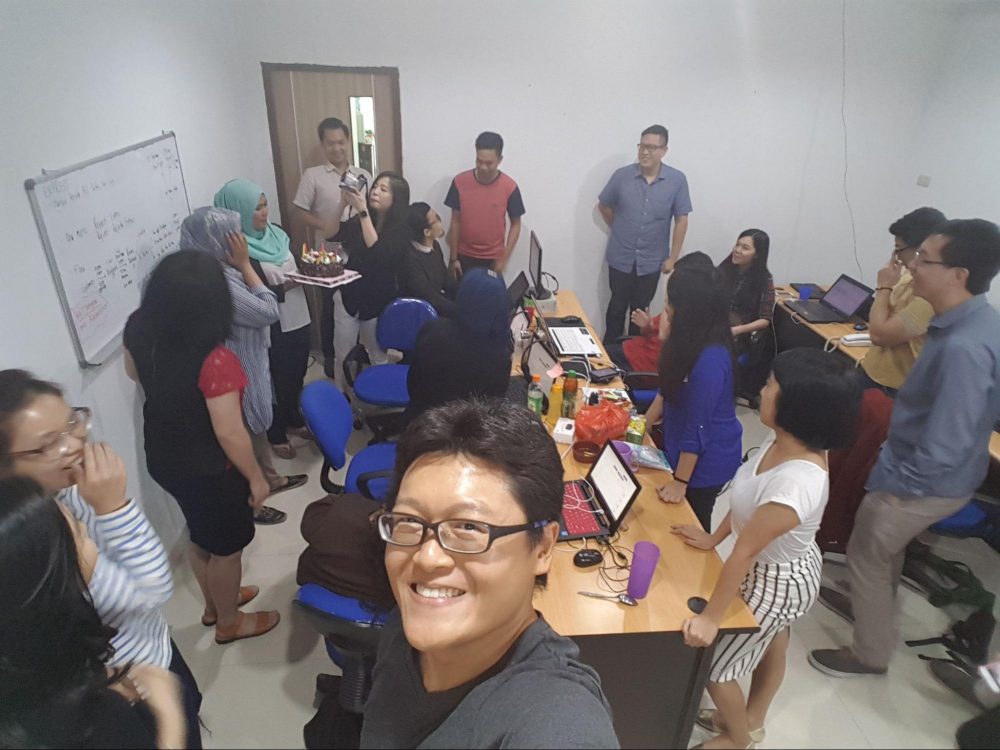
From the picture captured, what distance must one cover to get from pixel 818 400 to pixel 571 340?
1.89 meters

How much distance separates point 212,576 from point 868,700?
102 inches

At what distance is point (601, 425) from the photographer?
2.27m

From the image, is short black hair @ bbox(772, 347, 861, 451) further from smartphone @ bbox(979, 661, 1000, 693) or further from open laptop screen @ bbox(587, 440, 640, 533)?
smartphone @ bbox(979, 661, 1000, 693)

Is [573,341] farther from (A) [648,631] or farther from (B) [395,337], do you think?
(A) [648,631]

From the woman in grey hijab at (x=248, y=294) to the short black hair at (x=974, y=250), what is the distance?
2.62 meters

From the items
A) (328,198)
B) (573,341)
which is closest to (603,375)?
(573,341)

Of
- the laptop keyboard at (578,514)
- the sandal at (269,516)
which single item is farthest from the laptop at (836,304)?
the sandal at (269,516)

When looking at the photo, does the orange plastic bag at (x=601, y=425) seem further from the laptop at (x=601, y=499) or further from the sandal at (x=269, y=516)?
the sandal at (x=269, y=516)

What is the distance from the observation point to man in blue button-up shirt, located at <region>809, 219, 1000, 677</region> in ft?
6.26

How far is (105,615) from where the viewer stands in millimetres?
1217

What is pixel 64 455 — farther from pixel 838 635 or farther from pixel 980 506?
pixel 980 506

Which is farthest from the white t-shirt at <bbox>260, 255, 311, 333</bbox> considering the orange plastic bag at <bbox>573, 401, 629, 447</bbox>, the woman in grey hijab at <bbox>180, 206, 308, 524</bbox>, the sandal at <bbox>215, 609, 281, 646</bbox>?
the orange plastic bag at <bbox>573, 401, 629, 447</bbox>

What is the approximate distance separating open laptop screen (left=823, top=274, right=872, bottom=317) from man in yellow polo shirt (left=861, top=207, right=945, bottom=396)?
1079 mm

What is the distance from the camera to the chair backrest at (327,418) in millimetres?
2283
